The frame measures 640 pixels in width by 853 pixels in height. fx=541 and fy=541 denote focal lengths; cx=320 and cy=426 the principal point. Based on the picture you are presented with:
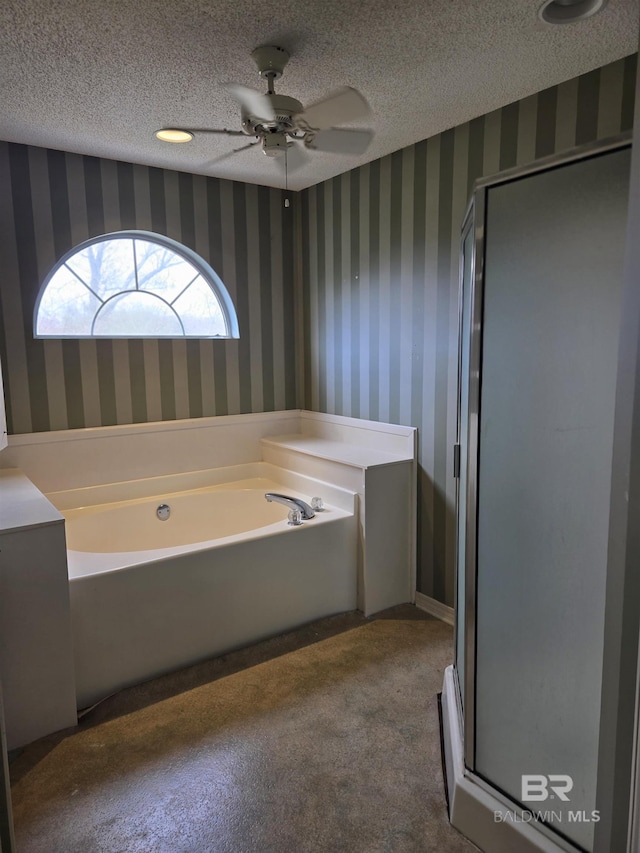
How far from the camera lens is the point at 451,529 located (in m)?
2.82

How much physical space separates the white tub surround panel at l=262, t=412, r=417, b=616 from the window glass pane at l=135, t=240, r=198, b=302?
1.33 metres

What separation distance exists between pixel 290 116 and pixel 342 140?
12.5 inches

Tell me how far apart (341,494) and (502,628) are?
1.55m

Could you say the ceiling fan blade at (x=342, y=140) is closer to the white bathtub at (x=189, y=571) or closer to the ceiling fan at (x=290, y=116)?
the ceiling fan at (x=290, y=116)

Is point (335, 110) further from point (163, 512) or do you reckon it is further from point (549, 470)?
point (163, 512)

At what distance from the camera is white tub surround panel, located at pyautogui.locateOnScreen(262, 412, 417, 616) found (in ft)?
9.41

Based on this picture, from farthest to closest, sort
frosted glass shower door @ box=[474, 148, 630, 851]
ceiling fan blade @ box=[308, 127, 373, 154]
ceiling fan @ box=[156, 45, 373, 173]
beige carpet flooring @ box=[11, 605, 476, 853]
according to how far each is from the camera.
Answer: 1. ceiling fan blade @ box=[308, 127, 373, 154]
2. ceiling fan @ box=[156, 45, 373, 173]
3. beige carpet flooring @ box=[11, 605, 476, 853]
4. frosted glass shower door @ box=[474, 148, 630, 851]

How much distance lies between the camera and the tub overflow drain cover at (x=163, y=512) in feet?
10.6

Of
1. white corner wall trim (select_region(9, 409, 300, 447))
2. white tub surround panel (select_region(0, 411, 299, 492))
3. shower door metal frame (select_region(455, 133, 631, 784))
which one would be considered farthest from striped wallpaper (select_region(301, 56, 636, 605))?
shower door metal frame (select_region(455, 133, 631, 784))

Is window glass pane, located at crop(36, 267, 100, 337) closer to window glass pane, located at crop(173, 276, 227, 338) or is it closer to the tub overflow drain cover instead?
window glass pane, located at crop(173, 276, 227, 338)

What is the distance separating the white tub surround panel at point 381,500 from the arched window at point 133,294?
3.78 ft

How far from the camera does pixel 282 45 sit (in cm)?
186

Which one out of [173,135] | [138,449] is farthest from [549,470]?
[138,449]

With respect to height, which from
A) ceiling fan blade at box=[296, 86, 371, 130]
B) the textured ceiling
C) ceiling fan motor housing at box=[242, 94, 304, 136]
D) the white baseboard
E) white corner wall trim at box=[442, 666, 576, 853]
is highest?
the textured ceiling
